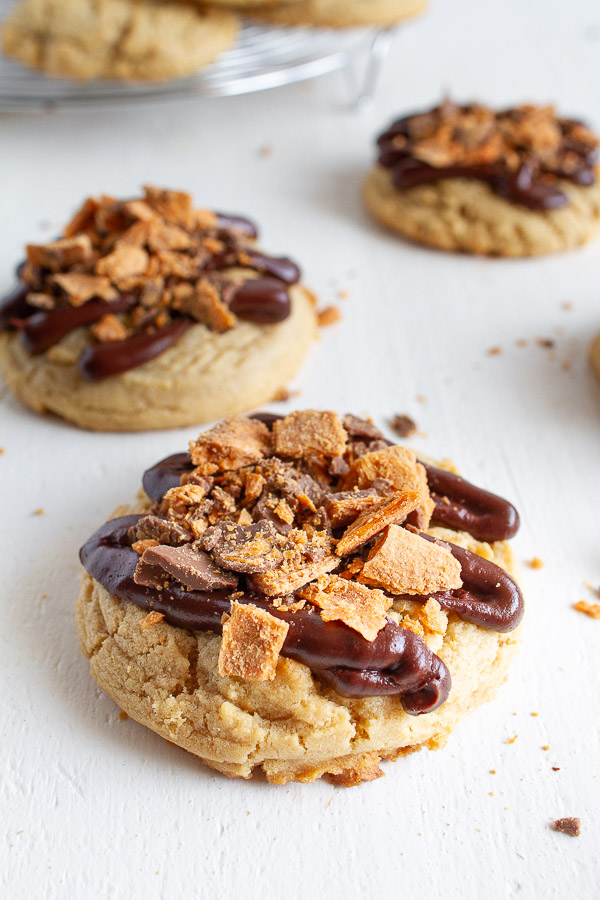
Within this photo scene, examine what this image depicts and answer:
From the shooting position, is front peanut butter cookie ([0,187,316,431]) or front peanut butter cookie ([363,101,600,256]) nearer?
front peanut butter cookie ([0,187,316,431])

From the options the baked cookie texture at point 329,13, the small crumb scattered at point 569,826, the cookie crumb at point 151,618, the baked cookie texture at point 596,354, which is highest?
the baked cookie texture at point 329,13

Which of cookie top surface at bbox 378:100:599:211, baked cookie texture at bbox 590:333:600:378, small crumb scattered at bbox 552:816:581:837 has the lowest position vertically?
small crumb scattered at bbox 552:816:581:837

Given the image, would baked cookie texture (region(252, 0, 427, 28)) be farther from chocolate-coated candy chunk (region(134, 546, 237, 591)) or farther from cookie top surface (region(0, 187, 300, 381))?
chocolate-coated candy chunk (region(134, 546, 237, 591))

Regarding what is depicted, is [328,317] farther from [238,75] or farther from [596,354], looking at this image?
[238,75]

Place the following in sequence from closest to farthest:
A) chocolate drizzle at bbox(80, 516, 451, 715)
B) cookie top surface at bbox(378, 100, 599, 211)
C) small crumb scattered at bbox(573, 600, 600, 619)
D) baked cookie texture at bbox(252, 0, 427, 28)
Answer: chocolate drizzle at bbox(80, 516, 451, 715), small crumb scattered at bbox(573, 600, 600, 619), cookie top surface at bbox(378, 100, 599, 211), baked cookie texture at bbox(252, 0, 427, 28)

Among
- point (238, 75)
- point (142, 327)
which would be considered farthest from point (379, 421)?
point (238, 75)

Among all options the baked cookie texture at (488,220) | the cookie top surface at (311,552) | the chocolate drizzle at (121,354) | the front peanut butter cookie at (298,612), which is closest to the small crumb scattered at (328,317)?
the baked cookie texture at (488,220)

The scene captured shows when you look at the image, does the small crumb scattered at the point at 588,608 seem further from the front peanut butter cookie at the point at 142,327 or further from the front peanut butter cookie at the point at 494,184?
the front peanut butter cookie at the point at 494,184

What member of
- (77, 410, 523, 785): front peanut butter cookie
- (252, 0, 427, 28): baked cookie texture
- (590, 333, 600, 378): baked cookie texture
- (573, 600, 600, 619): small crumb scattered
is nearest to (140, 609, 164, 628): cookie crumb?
(77, 410, 523, 785): front peanut butter cookie
